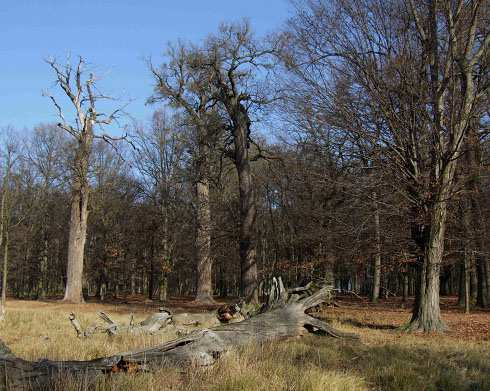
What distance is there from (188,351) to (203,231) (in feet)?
63.3

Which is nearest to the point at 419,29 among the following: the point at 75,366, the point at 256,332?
the point at 256,332

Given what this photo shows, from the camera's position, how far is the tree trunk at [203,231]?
2503 centimetres

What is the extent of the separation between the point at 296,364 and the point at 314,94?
8265 millimetres

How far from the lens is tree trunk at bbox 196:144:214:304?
2503cm

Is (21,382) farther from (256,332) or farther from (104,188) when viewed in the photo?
(104,188)

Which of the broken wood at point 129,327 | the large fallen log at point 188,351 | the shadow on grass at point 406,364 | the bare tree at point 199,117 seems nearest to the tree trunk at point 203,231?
the bare tree at point 199,117

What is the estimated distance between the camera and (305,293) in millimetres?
11875

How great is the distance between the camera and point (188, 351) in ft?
20.1

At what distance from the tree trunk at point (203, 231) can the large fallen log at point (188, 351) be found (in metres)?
14.5

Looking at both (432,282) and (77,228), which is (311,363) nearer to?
(432,282)

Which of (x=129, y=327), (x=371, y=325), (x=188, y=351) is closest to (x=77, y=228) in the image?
(x=129, y=327)

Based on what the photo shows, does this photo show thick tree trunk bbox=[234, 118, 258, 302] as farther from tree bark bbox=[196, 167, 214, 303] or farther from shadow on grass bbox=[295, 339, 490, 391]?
shadow on grass bbox=[295, 339, 490, 391]

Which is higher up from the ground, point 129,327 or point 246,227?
point 246,227

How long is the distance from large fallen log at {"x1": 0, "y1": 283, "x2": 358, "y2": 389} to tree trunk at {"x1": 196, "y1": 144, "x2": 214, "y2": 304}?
1455 centimetres
